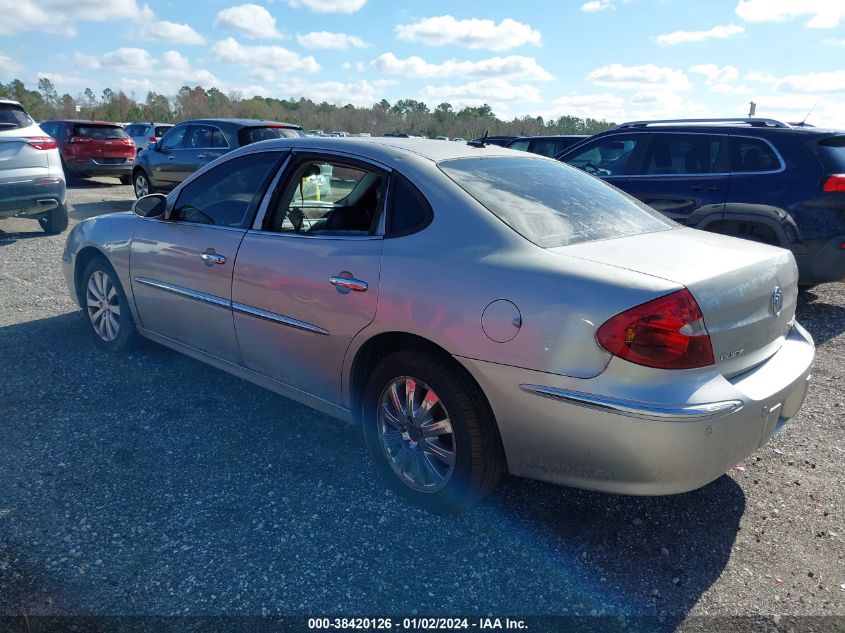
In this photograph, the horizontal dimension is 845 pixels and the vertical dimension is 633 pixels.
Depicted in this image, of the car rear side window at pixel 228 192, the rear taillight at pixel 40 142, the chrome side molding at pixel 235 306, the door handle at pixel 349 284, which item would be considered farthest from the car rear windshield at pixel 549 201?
the rear taillight at pixel 40 142

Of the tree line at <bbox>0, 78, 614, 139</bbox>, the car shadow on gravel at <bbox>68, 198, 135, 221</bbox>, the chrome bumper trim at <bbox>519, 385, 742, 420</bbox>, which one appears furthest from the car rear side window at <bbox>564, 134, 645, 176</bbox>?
the tree line at <bbox>0, 78, 614, 139</bbox>

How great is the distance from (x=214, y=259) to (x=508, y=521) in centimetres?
214

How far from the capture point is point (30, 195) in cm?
865

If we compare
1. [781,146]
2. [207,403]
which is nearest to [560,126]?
[781,146]

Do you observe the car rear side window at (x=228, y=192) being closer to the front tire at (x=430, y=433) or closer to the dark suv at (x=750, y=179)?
the front tire at (x=430, y=433)

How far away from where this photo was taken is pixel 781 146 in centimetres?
589

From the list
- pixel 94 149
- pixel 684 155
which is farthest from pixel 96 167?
pixel 684 155

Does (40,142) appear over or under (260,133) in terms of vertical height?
under

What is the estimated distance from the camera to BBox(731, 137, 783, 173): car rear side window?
19.4 feet

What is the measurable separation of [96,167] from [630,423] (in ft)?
55.5

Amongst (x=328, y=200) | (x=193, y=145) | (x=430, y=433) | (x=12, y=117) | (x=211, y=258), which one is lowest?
(x=430, y=433)

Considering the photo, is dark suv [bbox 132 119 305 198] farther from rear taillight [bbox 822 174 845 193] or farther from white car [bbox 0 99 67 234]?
rear taillight [bbox 822 174 845 193]

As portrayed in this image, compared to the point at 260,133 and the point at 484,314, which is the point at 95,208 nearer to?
the point at 260,133

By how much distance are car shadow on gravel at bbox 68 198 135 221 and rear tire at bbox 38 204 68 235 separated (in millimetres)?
1900
